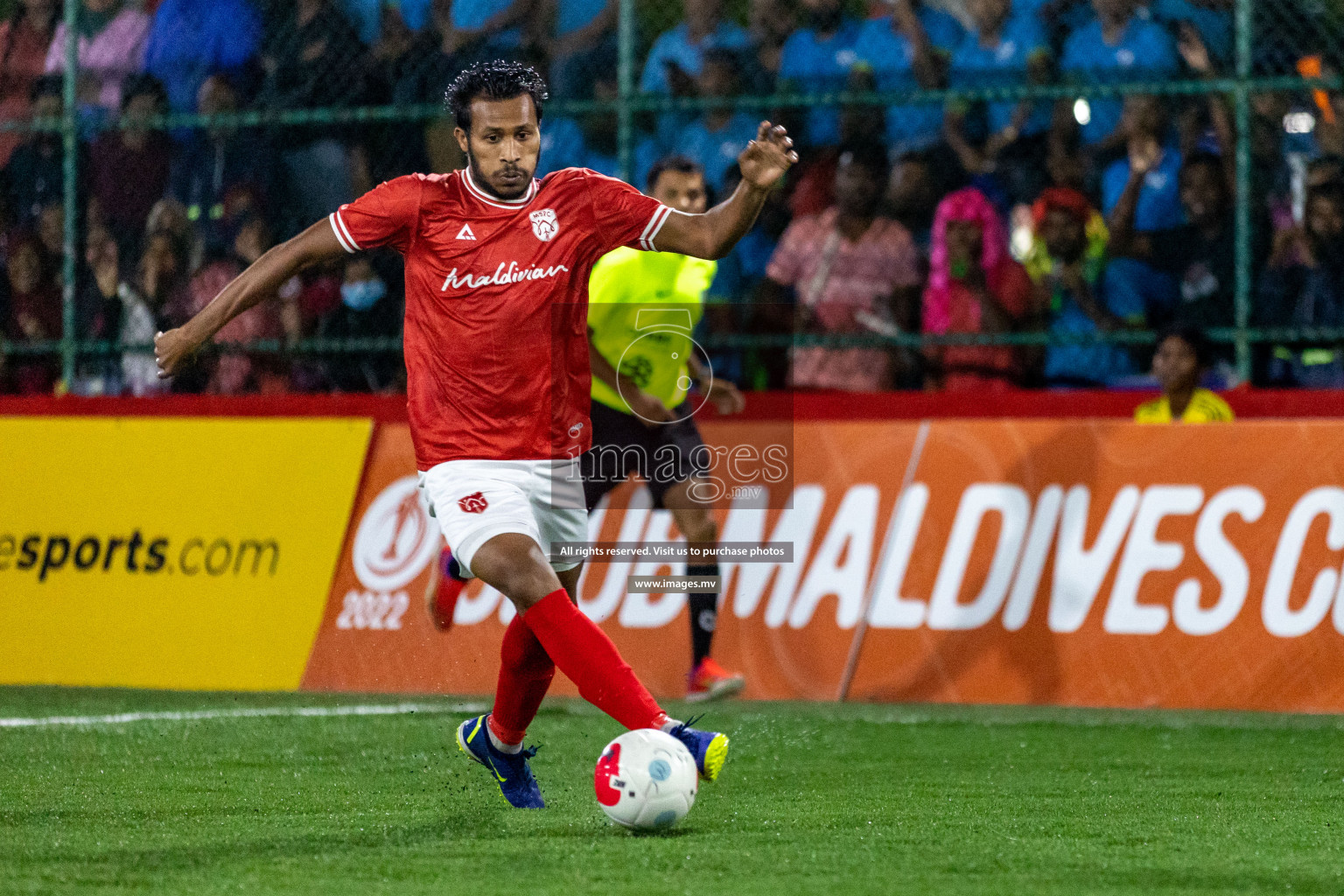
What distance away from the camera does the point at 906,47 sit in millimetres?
10414

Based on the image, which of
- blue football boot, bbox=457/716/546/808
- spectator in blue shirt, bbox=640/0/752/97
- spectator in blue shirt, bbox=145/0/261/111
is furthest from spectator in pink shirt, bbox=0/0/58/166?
blue football boot, bbox=457/716/546/808

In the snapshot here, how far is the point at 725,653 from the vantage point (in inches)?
359

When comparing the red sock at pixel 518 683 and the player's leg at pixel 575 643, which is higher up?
the player's leg at pixel 575 643

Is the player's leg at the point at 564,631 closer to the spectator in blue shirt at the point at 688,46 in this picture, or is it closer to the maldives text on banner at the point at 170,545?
the maldives text on banner at the point at 170,545

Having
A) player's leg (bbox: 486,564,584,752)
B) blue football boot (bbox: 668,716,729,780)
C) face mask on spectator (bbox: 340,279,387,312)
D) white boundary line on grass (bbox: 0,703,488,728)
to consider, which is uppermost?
face mask on spectator (bbox: 340,279,387,312)

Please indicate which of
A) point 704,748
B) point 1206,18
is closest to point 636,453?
point 1206,18

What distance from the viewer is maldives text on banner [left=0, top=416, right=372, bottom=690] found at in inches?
379

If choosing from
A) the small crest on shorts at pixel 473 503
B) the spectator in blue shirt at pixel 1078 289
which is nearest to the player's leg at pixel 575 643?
the small crest on shorts at pixel 473 503

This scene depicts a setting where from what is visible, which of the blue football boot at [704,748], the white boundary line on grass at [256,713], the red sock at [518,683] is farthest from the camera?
the white boundary line on grass at [256,713]

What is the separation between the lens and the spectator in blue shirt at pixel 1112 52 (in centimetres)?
985

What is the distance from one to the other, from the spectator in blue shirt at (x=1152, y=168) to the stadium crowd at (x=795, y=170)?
0.04ft

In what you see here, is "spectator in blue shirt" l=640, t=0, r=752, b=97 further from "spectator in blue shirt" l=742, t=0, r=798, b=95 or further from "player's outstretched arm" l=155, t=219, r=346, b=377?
"player's outstretched arm" l=155, t=219, r=346, b=377

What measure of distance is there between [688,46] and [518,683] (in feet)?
18.7

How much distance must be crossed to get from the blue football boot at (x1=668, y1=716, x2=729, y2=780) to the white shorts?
655mm
